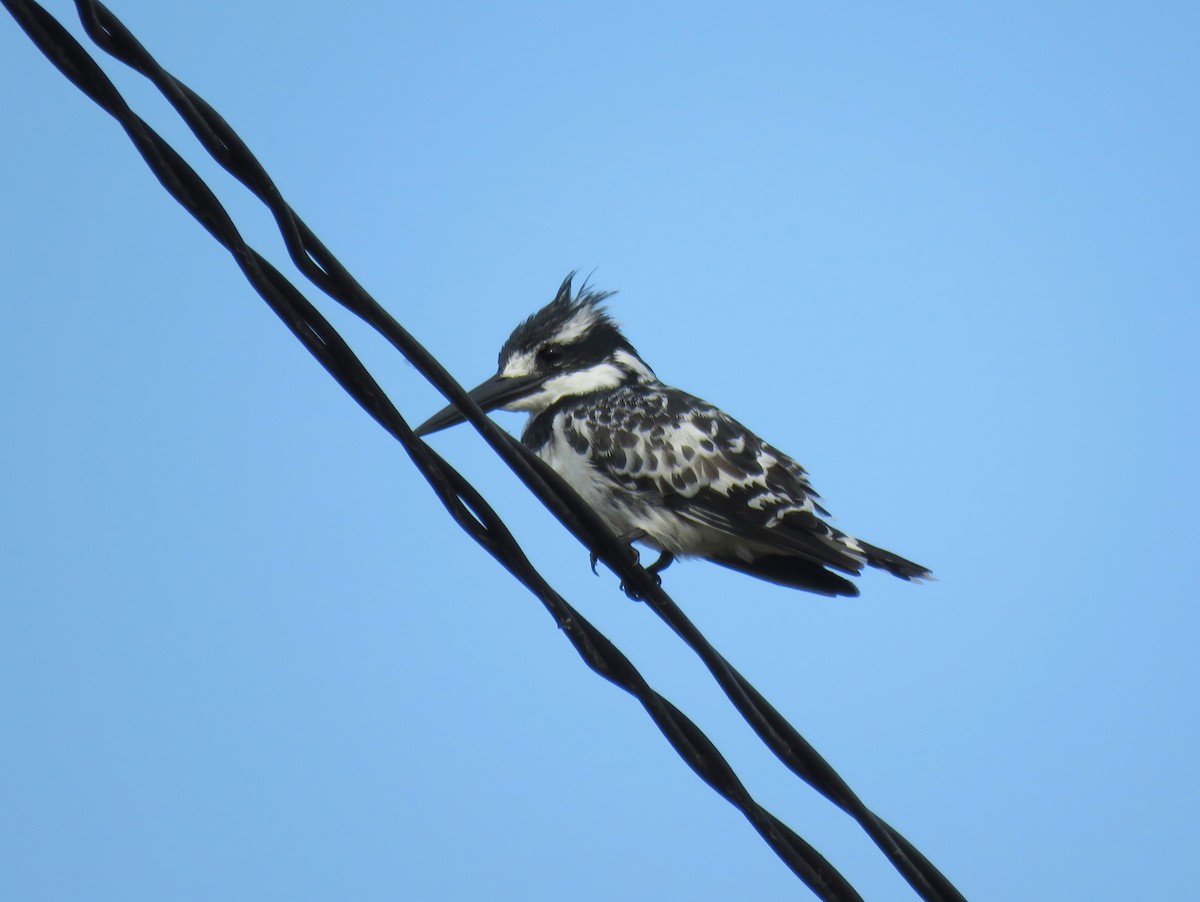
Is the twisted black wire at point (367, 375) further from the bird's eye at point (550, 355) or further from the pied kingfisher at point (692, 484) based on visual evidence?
the bird's eye at point (550, 355)

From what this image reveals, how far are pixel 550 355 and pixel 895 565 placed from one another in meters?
1.84

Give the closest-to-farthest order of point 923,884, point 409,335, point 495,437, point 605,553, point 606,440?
point 409,335 < point 495,437 < point 923,884 < point 605,553 < point 606,440

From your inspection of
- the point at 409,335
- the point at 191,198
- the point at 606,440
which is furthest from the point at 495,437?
the point at 606,440

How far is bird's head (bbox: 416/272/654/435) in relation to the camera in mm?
5383

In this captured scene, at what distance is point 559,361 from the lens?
5.60 metres

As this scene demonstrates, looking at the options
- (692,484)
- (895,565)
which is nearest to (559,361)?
(692,484)

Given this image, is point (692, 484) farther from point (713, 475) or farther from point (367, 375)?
point (367, 375)

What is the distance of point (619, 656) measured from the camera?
8.02ft

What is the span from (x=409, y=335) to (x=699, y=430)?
112 inches

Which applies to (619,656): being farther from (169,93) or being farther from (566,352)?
(566,352)

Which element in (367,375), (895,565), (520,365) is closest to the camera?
(367,375)

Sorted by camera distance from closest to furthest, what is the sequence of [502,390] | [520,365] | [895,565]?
[895,565]
[502,390]
[520,365]

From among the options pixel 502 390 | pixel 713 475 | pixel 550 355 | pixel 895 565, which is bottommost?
pixel 895 565

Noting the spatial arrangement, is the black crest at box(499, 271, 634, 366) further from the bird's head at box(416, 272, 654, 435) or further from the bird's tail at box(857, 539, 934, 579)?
the bird's tail at box(857, 539, 934, 579)
